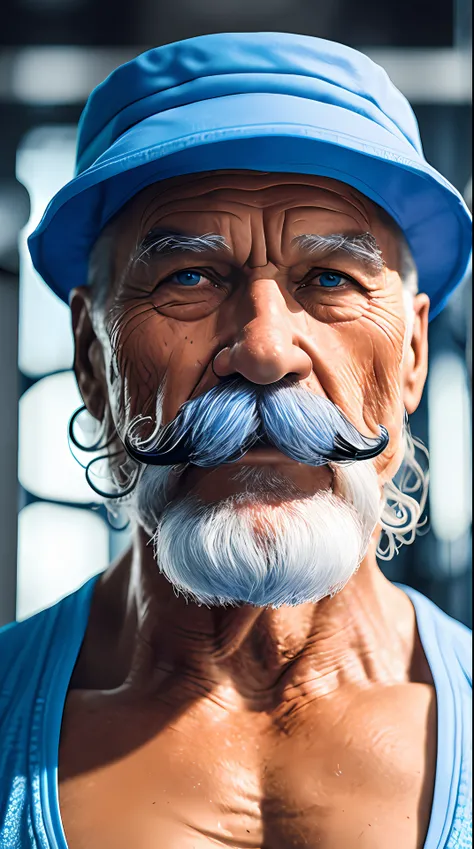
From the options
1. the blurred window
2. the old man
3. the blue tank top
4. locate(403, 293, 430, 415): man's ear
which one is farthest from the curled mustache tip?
the blurred window

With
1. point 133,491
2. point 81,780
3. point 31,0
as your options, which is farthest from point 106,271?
point 81,780

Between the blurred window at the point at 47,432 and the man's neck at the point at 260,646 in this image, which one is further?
the blurred window at the point at 47,432

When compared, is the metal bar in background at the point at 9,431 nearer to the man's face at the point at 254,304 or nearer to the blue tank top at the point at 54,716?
the blue tank top at the point at 54,716

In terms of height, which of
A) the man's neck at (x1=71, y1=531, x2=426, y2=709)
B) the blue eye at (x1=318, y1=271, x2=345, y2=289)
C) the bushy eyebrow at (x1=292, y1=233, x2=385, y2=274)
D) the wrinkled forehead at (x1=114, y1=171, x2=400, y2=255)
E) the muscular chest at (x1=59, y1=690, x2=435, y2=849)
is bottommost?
the muscular chest at (x1=59, y1=690, x2=435, y2=849)

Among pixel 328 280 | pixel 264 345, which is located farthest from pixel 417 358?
pixel 264 345

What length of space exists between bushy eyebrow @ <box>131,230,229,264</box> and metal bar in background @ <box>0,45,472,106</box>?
28 cm

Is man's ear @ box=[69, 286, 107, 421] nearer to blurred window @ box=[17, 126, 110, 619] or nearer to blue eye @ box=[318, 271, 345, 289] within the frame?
blurred window @ box=[17, 126, 110, 619]

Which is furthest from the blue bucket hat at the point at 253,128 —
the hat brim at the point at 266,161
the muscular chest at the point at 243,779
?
the muscular chest at the point at 243,779

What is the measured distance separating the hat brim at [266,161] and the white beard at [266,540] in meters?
0.30

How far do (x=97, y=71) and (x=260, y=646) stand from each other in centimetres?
70

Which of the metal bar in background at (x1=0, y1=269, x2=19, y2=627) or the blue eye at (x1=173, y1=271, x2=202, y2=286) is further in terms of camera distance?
the metal bar in background at (x1=0, y1=269, x2=19, y2=627)

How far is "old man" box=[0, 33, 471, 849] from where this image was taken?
811mm

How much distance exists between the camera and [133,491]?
3.12ft

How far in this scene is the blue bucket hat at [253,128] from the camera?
821 mm
